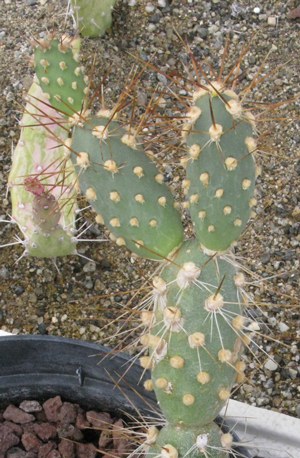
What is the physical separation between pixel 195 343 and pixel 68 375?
0.50 m

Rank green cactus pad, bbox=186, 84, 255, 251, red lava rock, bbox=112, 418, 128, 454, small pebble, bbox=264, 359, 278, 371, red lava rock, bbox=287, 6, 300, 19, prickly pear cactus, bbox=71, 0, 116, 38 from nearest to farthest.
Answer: green cactus pad, bbox=186, 84, 255, 251 → red lava rock, bbox=112, 418, 128, 454 → small pebble, bbox=264, 359, 278, 371 → prickly pear cactus, bbox=71, 0, 116, 38 → red lava rock, bbox=287, 6, 300, 19

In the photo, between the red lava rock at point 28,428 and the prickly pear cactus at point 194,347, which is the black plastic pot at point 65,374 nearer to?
the red lava rock at point 28,428

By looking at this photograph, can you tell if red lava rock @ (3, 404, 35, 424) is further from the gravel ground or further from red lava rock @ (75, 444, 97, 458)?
the gravel ground

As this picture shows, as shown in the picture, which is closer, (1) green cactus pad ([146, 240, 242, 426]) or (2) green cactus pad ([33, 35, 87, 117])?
(1) green cactus pad ([146, 240, 242, 426])

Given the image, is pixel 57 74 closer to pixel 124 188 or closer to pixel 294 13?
pixel 124 188

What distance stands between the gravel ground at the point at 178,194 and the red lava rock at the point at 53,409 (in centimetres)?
25

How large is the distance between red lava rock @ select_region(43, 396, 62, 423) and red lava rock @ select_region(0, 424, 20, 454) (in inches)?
3.4

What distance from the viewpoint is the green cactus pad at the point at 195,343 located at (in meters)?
0.75

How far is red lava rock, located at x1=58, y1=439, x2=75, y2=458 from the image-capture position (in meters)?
1.07

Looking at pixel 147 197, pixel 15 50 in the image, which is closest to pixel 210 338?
pixel 147 197

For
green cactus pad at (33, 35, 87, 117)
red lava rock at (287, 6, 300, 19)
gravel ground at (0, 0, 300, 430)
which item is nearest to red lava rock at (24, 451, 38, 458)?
gravel ground at (0, 0, 300, 430)

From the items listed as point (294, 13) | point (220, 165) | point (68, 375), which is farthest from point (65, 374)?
point (294, 13)

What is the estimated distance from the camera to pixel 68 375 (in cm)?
113

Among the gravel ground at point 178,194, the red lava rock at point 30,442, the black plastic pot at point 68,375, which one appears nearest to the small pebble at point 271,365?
the gravel ground at point 178,194
